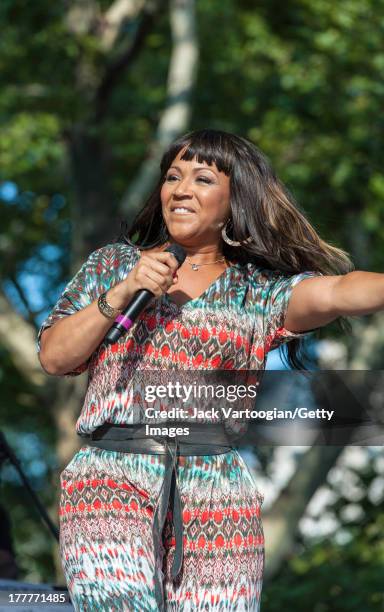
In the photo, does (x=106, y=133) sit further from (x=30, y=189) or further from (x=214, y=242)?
(x=214, y=242)

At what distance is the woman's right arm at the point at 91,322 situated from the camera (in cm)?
268

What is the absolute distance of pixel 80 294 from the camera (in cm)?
300

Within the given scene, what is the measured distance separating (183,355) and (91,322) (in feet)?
0.81

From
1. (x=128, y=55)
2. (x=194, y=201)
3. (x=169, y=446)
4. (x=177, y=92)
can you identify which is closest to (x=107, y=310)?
(x=169, y=446)

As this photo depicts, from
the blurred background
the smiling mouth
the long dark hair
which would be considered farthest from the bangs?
the blurred background

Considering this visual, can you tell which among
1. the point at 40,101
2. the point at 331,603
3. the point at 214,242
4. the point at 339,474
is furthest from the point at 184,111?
the point at 214,242

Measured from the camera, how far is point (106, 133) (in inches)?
377

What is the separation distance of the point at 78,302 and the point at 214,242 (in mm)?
417

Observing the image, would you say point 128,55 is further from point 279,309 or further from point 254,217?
point 279,309

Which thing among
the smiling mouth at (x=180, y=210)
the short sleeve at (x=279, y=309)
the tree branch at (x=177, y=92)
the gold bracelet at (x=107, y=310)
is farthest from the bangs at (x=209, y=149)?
the tree branch at (x=177, y=92)

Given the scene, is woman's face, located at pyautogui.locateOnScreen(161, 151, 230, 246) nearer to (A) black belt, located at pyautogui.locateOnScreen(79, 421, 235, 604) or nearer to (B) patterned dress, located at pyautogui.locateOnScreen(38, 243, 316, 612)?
(B) patterned dress, located at pyautogui.locateOnScreen(38, 243, 316, 612)

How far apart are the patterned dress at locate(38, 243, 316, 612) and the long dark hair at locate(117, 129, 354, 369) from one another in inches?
8.5

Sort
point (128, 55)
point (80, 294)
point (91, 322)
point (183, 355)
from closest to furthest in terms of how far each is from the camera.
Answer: point (91, 322) → point (183, 355) → point (80, 294) → point (128, 55)

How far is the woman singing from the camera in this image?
2.75 meters
